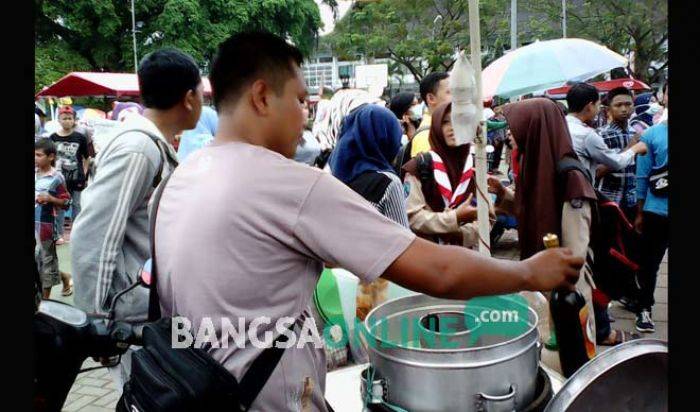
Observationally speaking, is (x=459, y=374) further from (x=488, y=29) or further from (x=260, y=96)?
(x=488, y=29)

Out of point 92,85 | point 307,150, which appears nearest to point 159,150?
point 307,150

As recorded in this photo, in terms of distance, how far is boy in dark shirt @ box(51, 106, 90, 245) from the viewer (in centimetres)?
809

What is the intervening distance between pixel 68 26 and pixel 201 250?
26128 millimetres

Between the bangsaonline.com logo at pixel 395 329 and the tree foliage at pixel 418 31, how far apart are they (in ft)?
88.1

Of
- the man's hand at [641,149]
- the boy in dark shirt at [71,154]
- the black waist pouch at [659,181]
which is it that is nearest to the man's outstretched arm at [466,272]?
the black waist pouch at [659,181]

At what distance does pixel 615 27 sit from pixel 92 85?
25.2 metres

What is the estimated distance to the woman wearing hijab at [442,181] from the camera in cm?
332

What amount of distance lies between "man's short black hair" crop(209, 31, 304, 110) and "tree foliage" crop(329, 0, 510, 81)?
26.8 metres

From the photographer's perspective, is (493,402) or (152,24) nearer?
(493,402)

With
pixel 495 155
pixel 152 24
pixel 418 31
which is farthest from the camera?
pixel 418 31

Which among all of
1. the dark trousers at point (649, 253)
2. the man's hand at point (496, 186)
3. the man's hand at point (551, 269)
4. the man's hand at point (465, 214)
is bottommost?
the dark trousers at point (649, 253)

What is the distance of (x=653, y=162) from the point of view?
4.64m

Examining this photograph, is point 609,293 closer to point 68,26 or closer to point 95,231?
point 95,231

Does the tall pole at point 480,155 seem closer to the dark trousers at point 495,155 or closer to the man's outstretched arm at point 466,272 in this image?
the man's outstretched arm at point 466,272
